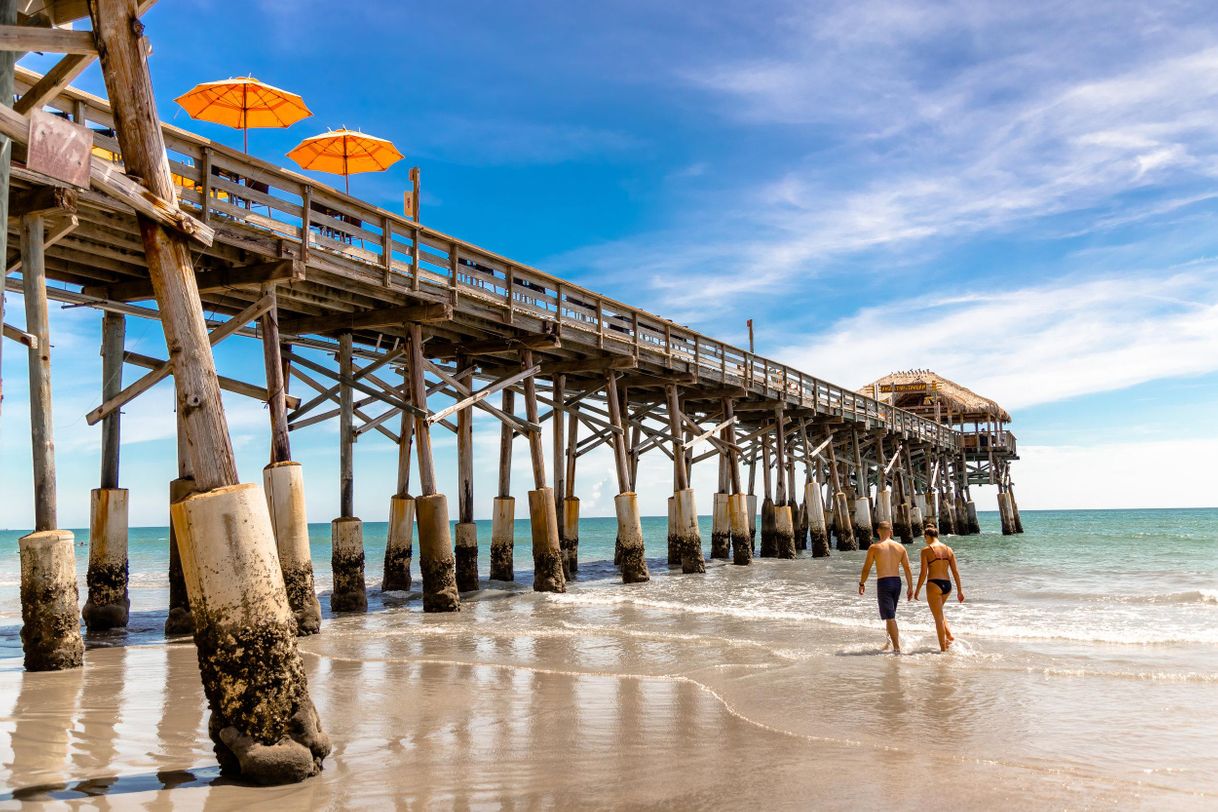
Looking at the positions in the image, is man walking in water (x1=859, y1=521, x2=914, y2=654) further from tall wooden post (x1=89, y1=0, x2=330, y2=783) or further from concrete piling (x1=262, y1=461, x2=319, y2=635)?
tall wooden post (x1=89, y1=0, x2=330, y2=783)

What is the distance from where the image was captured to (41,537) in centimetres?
751

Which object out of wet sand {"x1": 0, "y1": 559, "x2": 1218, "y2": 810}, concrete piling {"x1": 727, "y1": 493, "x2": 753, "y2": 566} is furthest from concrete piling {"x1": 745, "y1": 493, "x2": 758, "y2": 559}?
wet sand {"x1": 0, "y1": 559, "x2": 1218, "y2": 810}

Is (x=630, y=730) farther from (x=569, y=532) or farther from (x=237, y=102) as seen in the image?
(x=569, y=532)

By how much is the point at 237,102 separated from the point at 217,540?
1068cm

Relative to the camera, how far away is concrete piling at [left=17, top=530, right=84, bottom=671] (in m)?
7.51

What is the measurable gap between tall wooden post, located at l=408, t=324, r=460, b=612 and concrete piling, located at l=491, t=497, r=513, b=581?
403 centimetres

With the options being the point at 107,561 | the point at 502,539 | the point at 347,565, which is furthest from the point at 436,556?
the point at 502,539

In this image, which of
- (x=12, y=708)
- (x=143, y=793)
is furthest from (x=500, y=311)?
(x=143, y=793)

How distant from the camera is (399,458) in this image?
1473 cm

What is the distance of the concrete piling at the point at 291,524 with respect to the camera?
9.86m

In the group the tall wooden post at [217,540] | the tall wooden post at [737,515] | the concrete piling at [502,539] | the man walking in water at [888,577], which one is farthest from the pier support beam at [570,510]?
the tall wooden post at [217,540]

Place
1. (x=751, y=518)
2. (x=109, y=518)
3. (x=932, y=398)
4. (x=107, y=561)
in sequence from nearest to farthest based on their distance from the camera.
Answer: (x=109, y=518) → (x=107, y=561) → (x=751, y=518) → (x=932, y=398)

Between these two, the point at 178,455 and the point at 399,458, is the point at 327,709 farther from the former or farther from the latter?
the point at 399,458

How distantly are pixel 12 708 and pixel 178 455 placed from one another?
175 inches
